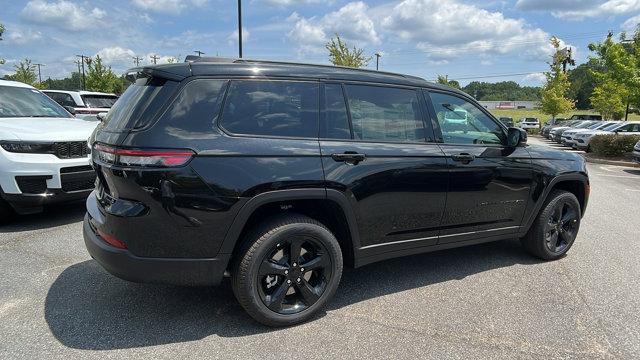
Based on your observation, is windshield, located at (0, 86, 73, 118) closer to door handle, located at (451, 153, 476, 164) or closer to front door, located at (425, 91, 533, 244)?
front door, located at (425, 91, 533, 244)

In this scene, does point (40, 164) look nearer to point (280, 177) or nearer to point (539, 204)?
point (280, 177)

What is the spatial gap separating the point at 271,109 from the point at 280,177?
503mm

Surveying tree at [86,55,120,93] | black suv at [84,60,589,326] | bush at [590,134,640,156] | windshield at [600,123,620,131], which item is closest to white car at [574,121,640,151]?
windshield at [600,123,620,131]

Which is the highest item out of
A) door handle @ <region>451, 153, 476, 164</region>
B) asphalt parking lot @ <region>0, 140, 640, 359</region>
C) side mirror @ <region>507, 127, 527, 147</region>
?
side mirror @ <region>507, 127, 527, 147</region>

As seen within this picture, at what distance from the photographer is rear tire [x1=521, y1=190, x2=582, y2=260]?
4.73 metres

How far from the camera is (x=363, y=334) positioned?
3.22 m

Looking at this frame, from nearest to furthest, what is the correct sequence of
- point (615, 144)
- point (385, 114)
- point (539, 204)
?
point (385, 114), point (539, 204), point (615, 144)

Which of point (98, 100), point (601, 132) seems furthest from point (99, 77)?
A: point (601, 132)

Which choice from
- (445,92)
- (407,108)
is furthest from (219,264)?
(445,92)

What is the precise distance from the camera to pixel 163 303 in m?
3.59

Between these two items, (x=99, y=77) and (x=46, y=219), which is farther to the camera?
(x=99, y=77)

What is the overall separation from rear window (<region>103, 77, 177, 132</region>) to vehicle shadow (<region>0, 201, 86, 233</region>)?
10.6 feet

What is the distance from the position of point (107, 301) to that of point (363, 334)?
2.01m

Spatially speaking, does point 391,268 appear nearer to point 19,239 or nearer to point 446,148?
point 446,148
